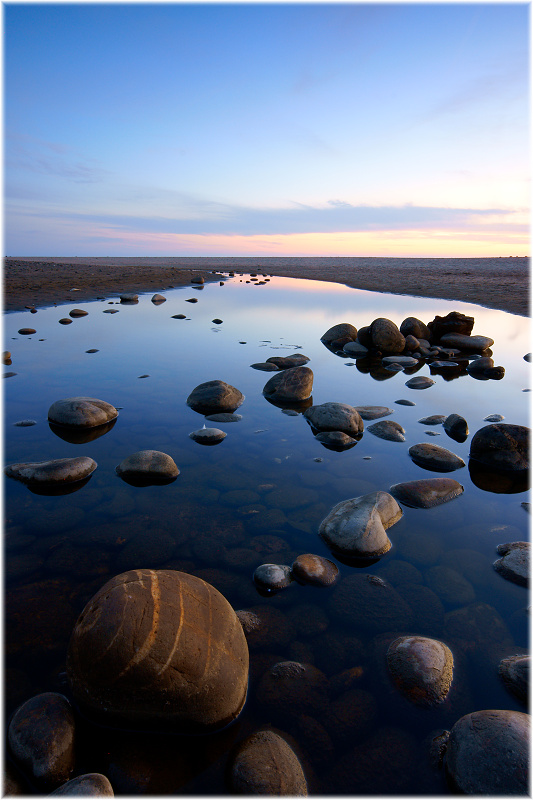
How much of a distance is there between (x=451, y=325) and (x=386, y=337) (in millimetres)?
3165

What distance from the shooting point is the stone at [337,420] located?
703cm

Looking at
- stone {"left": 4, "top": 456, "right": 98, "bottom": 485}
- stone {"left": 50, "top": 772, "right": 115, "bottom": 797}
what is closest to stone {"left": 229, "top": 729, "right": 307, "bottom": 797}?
stone {"left": 50, "top": 772, "right": 115, "bottom": 797}

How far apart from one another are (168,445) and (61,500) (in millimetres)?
1811

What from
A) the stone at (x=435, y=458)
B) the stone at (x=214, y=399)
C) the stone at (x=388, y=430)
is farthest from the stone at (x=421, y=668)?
the stone at (x=214, y=399)

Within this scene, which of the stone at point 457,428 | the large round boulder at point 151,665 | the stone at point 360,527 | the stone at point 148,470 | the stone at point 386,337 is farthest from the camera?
the stone at point 386,337

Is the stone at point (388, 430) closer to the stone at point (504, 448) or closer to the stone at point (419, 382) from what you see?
the stone at point (504, 448)

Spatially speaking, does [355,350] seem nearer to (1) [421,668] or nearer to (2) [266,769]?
(1) [421,668]

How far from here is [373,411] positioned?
802 cm

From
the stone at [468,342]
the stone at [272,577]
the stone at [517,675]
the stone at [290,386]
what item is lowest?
the stone at [517,675]

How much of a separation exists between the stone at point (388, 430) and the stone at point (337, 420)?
0.25 metres

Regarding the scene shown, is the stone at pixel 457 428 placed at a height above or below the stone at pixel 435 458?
above

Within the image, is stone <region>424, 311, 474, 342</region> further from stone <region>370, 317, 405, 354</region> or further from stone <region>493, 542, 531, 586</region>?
stone <region>493, 542, 531, 586</region>

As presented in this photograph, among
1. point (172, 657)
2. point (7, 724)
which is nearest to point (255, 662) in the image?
point (172, 657)

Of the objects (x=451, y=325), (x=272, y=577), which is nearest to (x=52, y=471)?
(x=272, y=577)
